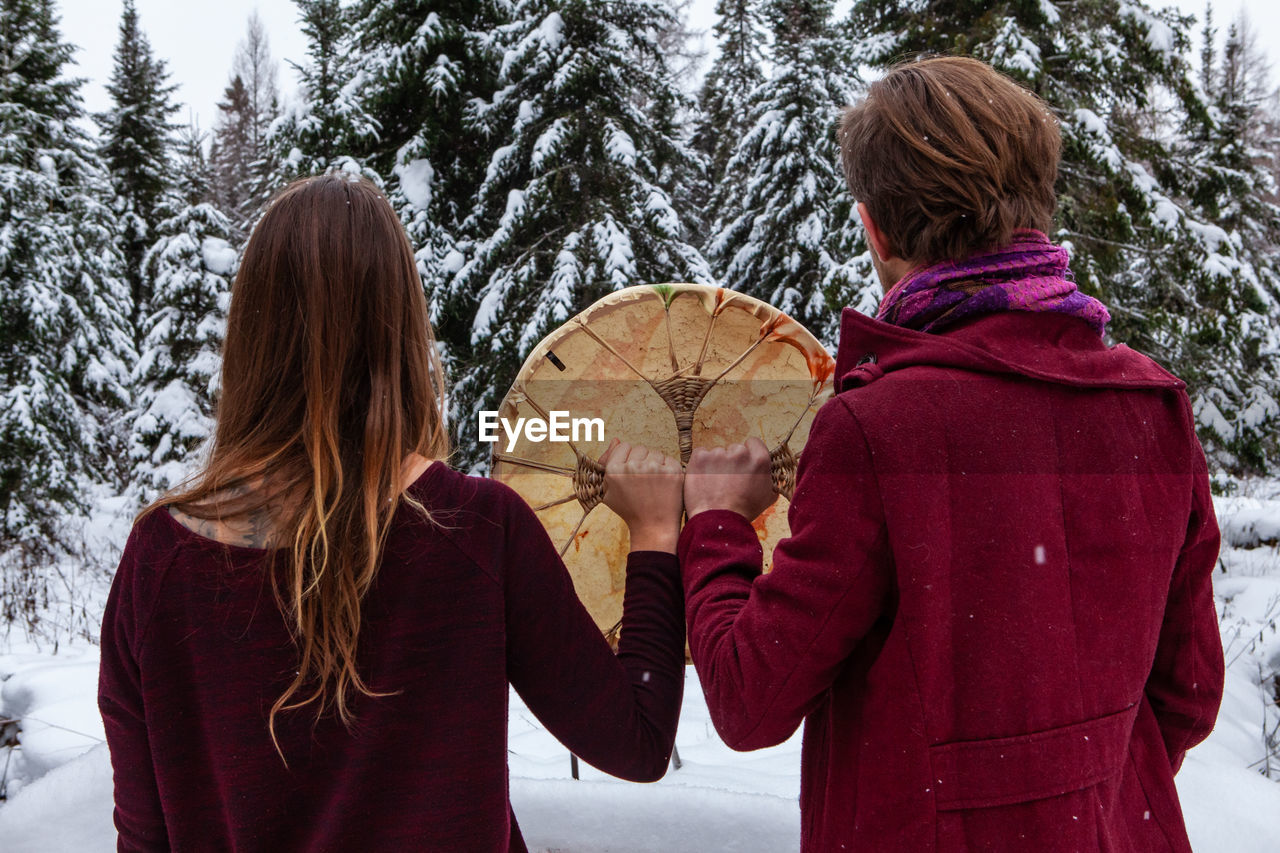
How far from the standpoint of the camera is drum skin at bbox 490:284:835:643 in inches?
76.5

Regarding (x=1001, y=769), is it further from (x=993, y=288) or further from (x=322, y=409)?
(x=322, y=409)

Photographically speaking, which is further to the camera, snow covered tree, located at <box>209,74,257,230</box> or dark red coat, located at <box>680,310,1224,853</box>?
snow covered tree, located at <box>209,74,257,230</box>

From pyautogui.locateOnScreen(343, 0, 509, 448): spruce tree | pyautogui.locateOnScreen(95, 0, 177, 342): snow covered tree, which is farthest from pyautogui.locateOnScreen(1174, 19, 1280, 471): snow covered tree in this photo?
pyautogui.locateOnScreen(95, 0, 177, 342): snow covered tree

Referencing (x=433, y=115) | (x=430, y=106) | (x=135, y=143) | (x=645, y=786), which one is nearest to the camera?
(x=645, y=786)

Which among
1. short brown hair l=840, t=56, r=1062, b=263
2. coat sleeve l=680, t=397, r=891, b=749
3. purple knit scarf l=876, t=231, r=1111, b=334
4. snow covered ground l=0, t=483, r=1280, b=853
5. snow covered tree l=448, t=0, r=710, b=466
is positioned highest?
snow covered tree l=448, t=0, r=710, b=466

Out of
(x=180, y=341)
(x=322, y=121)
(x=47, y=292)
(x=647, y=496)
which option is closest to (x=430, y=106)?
(x=322, y=121)

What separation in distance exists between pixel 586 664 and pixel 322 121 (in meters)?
10.8

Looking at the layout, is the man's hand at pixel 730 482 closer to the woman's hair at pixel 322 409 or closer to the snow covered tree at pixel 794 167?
the woman's hair at pixel 322 409

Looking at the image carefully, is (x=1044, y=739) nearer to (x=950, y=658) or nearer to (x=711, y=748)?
(x=950, y=658)

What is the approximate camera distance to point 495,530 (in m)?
1.18

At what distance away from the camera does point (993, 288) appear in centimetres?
116

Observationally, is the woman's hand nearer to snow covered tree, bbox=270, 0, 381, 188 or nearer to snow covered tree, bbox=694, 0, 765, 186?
snow covered tree, bbox=270, 0, 381, 188

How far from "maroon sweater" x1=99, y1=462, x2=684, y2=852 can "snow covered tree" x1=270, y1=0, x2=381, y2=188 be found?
378 inches

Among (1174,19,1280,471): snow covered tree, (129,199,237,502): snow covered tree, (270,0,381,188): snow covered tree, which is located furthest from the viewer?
(129,199,237,502): snow covered tree
